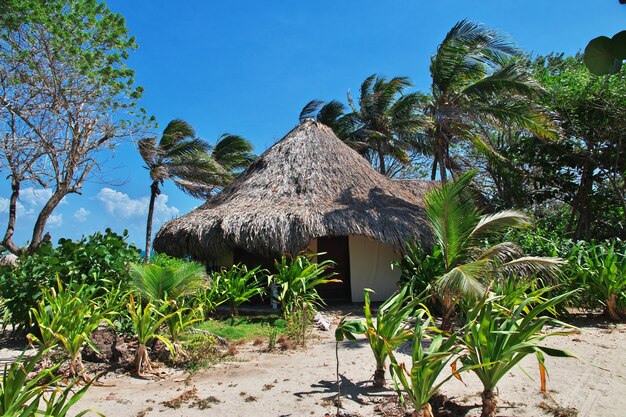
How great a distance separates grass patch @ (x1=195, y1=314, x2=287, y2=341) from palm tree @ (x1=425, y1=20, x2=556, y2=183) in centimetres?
562

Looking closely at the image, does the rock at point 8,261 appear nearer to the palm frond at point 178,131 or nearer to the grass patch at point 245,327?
the grass patch at point 245,327

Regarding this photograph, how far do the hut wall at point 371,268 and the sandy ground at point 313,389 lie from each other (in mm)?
4738

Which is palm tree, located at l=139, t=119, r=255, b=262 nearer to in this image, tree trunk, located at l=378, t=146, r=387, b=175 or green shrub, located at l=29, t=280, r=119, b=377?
tree trunk, located at l=378, t=146, r=387, b=175

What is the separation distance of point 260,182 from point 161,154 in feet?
25.3

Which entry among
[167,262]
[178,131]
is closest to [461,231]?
[167,262]

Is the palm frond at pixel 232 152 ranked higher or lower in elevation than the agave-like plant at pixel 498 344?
higher

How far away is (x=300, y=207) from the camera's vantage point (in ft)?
30.2

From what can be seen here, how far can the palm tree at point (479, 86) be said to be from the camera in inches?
381

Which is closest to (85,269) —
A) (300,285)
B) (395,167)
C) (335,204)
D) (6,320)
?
(6,320)

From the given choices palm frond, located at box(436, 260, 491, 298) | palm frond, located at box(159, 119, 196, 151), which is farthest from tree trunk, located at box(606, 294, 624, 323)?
palm frond, located at box(159, 119, 196, 151)

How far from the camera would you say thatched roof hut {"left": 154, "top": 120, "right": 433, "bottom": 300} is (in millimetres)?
8672

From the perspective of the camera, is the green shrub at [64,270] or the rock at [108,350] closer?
the rock at [108,350]

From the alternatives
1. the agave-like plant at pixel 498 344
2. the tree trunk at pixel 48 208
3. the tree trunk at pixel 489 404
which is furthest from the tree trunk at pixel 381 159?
the tree trunk at pixel 489 404

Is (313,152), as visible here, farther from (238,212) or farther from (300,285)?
(300,285)
